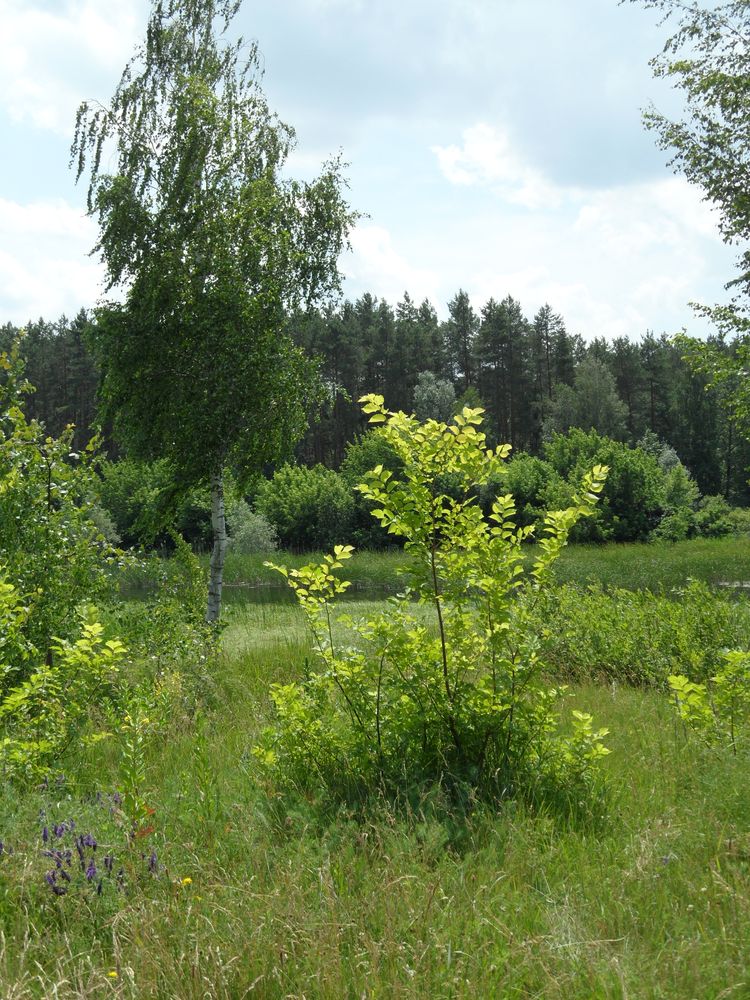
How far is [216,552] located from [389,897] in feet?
28.6

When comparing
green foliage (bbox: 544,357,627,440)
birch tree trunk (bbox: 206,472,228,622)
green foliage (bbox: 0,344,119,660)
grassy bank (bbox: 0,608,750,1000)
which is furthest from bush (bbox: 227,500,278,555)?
grassy bank (bbox: 0,608,750,1000)

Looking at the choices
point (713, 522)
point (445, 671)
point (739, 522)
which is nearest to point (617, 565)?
point (713, 522)

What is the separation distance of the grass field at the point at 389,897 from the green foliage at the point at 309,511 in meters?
28.0

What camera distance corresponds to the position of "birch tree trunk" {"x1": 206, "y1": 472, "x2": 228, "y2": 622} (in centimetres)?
1109

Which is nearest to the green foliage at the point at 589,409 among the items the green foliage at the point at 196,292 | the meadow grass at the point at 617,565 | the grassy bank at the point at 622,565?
the meadow grass at the point at 617,565

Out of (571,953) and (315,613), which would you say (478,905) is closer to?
(571,953)

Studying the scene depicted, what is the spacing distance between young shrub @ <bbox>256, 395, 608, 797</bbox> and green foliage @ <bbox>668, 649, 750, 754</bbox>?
0.59 meters

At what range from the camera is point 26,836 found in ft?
10.9

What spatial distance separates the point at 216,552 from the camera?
11141 mm

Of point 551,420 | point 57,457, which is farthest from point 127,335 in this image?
point 551,420

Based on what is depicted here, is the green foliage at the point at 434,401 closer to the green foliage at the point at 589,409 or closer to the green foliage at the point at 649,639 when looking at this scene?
the green foliage at the point at 589,409

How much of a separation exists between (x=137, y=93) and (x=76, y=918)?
11934mm

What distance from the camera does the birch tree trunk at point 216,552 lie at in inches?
437

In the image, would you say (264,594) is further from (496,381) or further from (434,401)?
(496,381)
